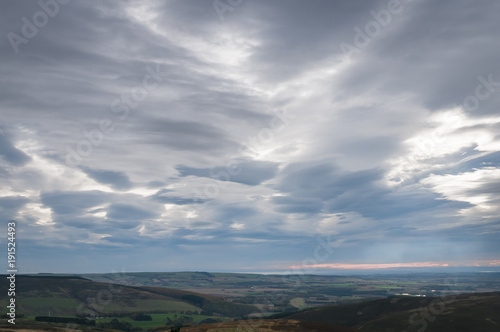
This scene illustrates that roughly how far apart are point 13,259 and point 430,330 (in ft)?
552

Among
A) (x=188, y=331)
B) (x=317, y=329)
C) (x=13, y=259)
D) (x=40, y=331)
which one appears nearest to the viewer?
(x=13, y=259)

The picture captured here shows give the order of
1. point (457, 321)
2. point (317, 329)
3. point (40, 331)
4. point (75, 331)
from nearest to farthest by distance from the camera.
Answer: point (317, 329) < point (40, 331) < point (457, 321) < point (75, 331)

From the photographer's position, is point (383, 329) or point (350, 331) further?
point (383, 329)

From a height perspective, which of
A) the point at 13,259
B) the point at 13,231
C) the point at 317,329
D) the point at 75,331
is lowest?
the point at 75,331

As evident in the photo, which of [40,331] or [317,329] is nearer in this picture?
[317,329]

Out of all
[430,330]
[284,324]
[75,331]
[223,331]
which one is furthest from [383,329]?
[75,331]

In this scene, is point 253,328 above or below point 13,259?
below

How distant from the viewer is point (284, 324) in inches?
5443

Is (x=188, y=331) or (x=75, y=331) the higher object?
Result: (x=188, y=331)

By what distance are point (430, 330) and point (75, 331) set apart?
172690 mm

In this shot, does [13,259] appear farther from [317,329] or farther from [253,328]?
[317,329]

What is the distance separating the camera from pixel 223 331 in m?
126

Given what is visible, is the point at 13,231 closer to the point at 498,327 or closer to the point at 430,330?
the point at 430,330

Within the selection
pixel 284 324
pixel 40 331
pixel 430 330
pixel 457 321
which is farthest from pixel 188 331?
pixel 457 321
